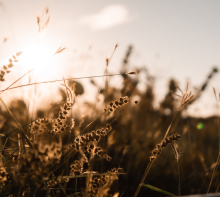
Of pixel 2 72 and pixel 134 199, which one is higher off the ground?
pixel 2 72

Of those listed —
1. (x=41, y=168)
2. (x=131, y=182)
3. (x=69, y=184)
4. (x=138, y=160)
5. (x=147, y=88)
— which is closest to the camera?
(x=41, y=168)

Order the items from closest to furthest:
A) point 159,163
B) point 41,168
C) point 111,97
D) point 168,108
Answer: point 41,168 → point 159,163 → point 111,97 → point 168,108

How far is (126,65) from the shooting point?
7.73 ft

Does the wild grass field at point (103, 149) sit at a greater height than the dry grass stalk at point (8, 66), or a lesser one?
lesser

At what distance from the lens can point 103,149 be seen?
2.40 ft

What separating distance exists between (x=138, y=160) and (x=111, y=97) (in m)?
0.82

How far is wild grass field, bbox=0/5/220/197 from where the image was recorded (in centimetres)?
57

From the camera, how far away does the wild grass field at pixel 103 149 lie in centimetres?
57

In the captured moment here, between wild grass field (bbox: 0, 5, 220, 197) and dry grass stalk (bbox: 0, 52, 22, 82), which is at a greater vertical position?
dry grass stalk (bbox: 0, 52, 22, 82)

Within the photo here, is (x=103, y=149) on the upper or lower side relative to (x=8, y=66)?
lower

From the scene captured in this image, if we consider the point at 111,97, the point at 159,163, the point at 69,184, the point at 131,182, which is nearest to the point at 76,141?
the point at 69,184

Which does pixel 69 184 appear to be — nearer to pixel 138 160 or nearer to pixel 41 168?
pixel 138 160

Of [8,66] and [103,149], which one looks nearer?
[8,66]

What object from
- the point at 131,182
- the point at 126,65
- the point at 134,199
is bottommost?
the point at 131,182
